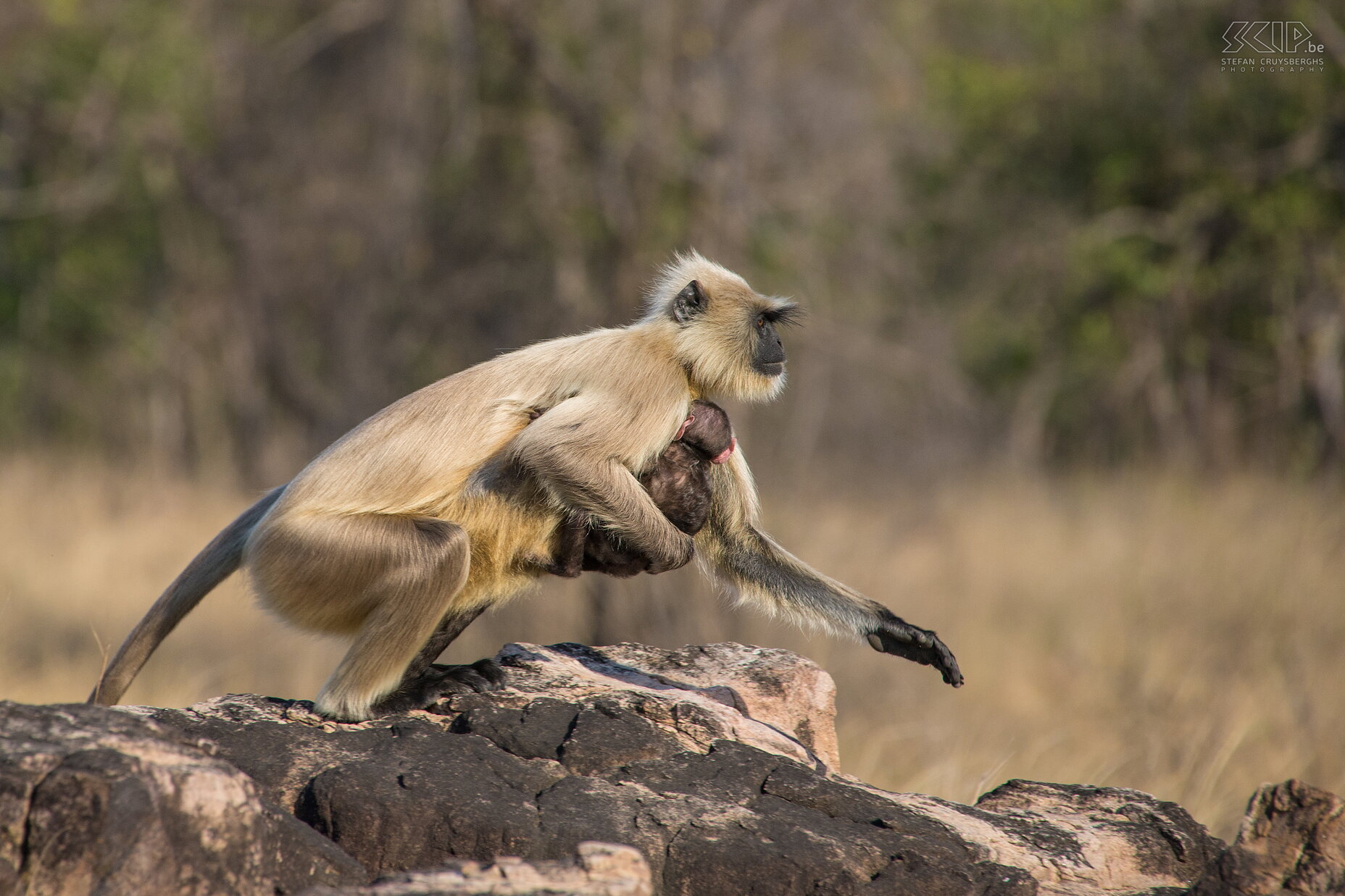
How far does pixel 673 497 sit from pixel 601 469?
0.35 metres

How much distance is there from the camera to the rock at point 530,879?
211 centimetres

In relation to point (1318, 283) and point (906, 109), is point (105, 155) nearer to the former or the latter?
point (906, 109)

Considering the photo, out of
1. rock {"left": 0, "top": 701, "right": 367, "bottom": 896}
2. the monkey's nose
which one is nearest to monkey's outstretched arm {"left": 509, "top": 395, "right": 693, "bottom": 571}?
the monkey's nose

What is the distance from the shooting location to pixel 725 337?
12.7ft

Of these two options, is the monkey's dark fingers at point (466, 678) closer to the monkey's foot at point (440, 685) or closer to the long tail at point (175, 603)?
the monkey's foot at point (440, 685)

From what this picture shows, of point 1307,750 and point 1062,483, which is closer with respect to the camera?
point 1307,750

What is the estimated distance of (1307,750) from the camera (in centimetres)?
623

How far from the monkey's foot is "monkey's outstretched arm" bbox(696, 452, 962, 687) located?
0.81 m

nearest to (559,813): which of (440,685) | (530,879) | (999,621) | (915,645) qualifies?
(530,879)

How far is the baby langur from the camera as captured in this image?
3598 millimetres

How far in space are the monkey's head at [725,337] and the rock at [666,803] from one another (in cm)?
96

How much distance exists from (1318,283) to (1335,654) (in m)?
5.15

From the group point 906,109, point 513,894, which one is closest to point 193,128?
point 906,109

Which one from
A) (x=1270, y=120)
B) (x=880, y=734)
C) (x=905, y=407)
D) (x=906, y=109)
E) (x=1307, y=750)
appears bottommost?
(x=880, y=734)
